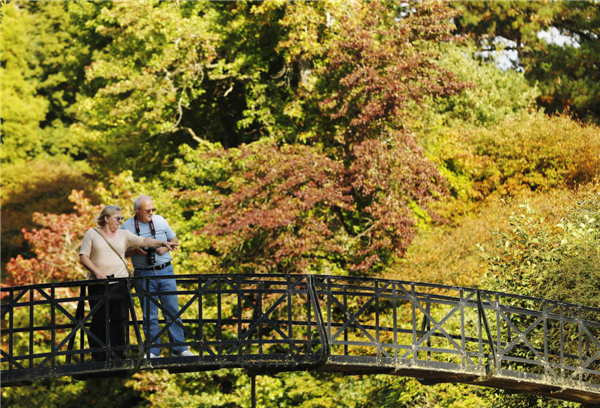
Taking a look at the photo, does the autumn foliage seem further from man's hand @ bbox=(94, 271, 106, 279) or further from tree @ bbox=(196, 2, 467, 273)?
man's hand @ bbox=(94, 271, 106, 279)

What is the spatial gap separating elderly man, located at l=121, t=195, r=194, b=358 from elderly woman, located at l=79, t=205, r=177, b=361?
7.6 inches

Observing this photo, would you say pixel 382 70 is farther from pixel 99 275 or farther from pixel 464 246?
pixel 99 275

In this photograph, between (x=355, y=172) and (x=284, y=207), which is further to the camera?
(x=355, y=172)

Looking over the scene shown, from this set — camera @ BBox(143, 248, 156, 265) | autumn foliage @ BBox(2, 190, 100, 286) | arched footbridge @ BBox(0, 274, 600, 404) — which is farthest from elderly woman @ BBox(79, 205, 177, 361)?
autumn foliage @ BBox(2, 190, 100, 286)

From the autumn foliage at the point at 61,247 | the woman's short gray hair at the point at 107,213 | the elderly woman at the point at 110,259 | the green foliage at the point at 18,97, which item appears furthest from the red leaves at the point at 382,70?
the green foliage at the point at 18,97

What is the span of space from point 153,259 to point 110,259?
58 centimetres

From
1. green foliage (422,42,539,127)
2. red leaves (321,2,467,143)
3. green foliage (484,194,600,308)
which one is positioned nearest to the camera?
green foliage (484,194,600,308)

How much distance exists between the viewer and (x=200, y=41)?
73.3 ft

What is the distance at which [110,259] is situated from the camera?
32.1ft

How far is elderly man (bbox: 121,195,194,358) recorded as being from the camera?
999cm

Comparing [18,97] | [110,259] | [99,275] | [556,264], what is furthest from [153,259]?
[18,97]

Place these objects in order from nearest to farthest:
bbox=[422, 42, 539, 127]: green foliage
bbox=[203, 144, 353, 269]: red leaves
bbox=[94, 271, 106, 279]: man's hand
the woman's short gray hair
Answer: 1. the woman's short gray hair
2. bbox=[94, 271, 106, 279]: man's hand
3. bbox=[203, 144, 353, 269]: red leaves
4. bbox=[422, 42, 539, 127]: green foliage

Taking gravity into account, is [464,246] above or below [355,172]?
below

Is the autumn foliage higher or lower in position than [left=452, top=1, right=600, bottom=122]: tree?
lower
